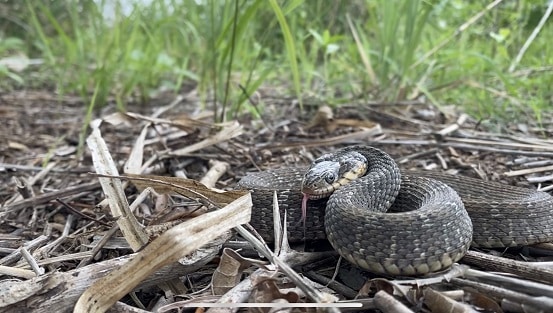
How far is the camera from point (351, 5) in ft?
26.1

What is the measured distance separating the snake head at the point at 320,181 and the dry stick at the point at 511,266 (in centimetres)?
87

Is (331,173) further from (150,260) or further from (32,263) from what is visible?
(32,263)

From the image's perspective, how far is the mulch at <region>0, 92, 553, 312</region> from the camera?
2.30m

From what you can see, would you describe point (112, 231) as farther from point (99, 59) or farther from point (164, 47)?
point (164, 47)

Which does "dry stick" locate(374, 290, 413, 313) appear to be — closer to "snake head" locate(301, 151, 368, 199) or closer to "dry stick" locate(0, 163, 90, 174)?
"snake head" locate(301, 151, 368, 199)

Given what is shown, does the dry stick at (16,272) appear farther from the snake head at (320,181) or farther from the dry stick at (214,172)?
the snake head at (320,181)

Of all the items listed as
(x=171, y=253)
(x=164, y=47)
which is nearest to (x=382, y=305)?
(x=171, y=253)

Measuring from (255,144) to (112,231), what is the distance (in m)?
2.14

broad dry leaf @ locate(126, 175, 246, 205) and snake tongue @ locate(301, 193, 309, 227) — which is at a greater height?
broad dry leaf @ locate(126, 175, 246, 205)

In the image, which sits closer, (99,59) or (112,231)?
(112,231)

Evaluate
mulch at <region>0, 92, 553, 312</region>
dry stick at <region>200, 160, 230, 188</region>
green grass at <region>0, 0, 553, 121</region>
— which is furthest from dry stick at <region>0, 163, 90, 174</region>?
dry stick at <region>200, 160, 230, 188</region>

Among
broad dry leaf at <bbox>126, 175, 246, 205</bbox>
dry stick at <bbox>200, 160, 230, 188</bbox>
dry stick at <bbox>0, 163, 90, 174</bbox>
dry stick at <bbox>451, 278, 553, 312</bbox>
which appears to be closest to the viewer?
dry stick at <bbox>451, 278, 553, 312</bbox>

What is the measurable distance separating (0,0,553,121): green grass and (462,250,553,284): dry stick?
2.39 meters

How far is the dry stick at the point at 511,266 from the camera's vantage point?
7.52ft
